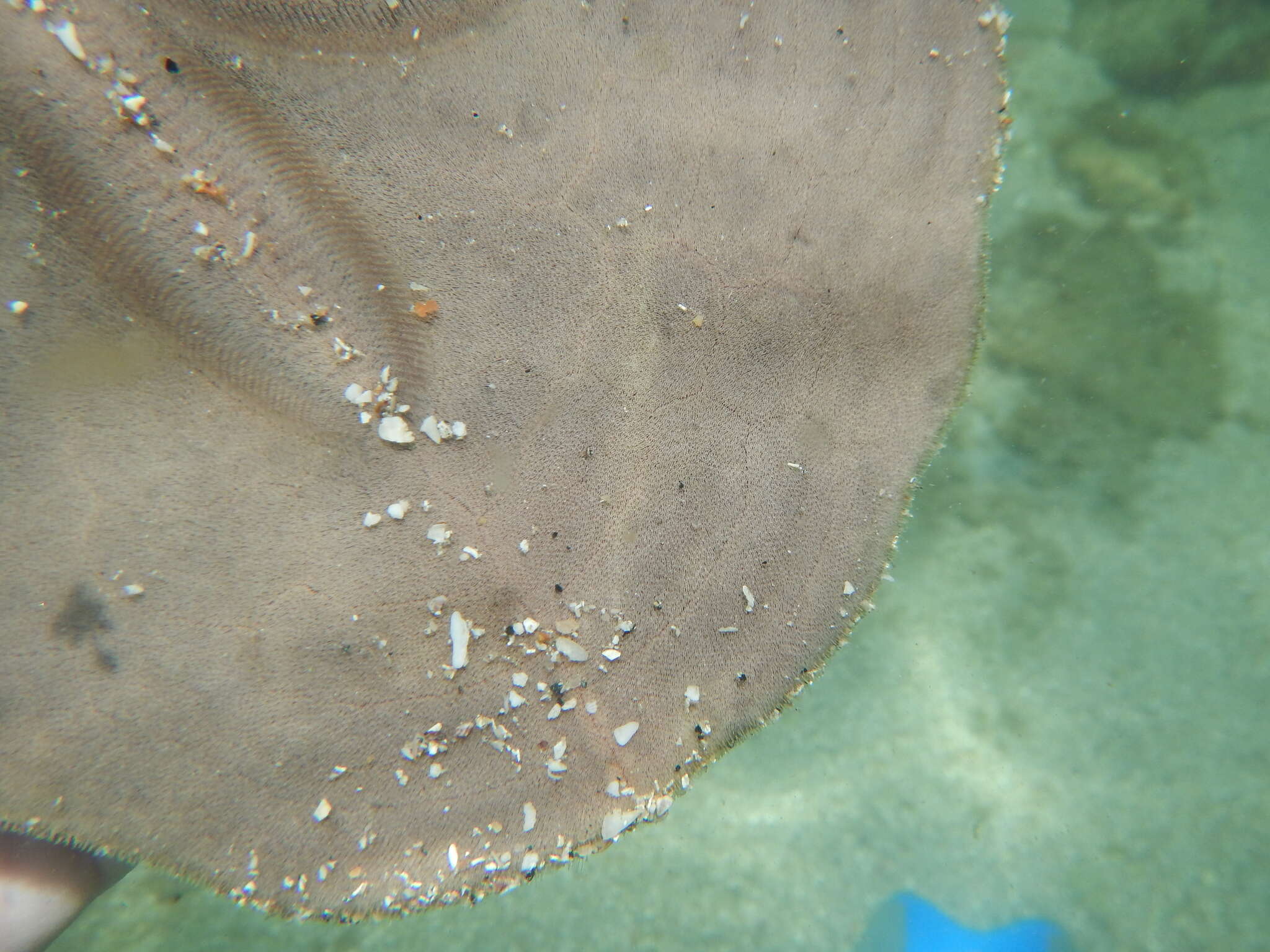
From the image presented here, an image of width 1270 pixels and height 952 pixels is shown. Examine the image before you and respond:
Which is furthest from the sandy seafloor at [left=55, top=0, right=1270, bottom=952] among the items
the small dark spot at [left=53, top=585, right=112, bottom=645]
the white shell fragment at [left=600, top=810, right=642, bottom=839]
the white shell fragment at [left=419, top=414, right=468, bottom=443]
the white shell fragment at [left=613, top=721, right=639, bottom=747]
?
the white shell fragment at [left=419, top=414, right=468, bottom=443]

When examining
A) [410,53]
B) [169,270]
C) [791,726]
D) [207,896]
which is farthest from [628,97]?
[207,896]

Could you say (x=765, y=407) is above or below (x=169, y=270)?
below

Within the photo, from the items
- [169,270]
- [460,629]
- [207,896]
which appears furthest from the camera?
[207,896]

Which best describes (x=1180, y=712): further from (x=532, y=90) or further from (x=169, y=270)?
(x=169, y=270)

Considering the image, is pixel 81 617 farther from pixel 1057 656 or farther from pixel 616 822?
pixel 1057 656

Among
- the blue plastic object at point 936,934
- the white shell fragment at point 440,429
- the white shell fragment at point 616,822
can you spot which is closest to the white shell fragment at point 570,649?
the white shell fragment at point 616,822

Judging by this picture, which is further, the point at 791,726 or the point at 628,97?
the point at 791,726

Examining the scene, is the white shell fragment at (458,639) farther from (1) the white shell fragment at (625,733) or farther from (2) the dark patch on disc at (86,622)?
(2) the dark patch on disc at (86,622)
